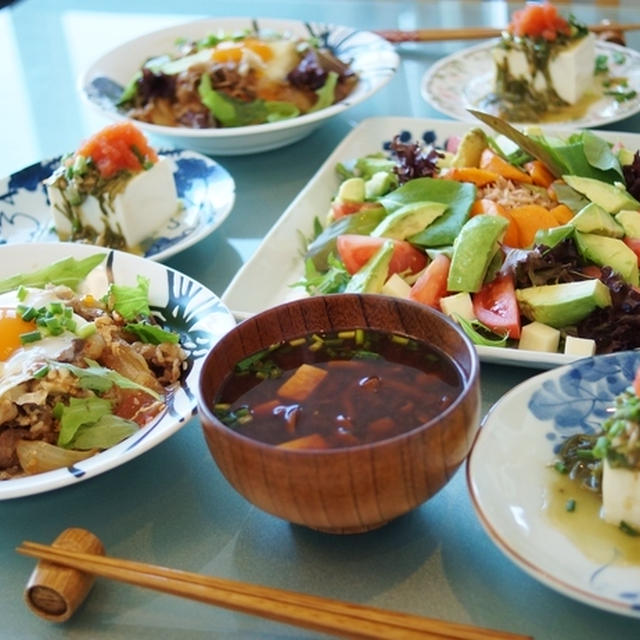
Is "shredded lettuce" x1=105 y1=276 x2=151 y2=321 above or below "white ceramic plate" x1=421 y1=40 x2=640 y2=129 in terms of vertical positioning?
above

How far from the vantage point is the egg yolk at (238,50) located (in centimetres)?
238

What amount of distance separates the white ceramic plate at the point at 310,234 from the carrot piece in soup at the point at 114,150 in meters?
0.30

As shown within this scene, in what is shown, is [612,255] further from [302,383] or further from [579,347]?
[302,383]

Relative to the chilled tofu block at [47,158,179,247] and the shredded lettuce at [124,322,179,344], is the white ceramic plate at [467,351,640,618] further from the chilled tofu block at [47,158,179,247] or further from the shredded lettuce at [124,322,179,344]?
the chilled tofu block at [47,158,179,247]

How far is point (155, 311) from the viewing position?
4.99 feet

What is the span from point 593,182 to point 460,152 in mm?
284

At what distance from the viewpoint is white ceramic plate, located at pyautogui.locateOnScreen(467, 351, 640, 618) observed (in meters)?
0.97

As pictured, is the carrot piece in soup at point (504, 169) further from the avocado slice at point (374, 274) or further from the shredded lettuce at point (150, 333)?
the shredded lettuce at point (150, 333)

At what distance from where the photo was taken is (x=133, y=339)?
146 cm

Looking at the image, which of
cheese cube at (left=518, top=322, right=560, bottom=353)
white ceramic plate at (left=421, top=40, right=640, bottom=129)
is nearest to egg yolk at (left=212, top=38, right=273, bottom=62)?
white ceramic plate at (left=421, top=40, right=640, bottom=129)

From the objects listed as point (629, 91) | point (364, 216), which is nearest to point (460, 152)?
point (364, 216)

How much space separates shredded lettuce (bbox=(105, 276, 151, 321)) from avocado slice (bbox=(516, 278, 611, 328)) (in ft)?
1.87

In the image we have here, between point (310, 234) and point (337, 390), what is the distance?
76 centimetres

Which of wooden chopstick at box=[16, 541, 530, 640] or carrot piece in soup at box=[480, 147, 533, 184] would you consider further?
carrot piece in soup at box=[480, 147, 533, 184]
